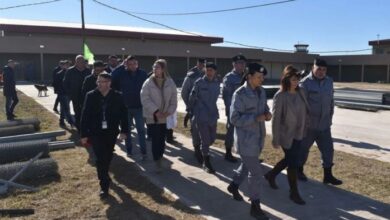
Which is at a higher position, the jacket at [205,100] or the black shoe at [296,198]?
the jacket at [205,100]

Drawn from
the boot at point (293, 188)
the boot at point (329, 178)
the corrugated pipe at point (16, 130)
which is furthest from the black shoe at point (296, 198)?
the corrugated pipe at point (16, 130)

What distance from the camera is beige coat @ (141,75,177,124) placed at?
252 inches

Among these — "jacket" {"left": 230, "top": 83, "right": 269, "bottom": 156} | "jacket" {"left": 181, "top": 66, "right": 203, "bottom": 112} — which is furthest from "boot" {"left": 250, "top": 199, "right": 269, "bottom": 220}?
"jacket" {"left": 181, "top": 66, "right": 203, "bottom": 112}

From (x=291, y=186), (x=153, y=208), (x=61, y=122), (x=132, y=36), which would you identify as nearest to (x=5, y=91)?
(x=61, y=122)

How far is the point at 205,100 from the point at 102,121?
6.30 ft

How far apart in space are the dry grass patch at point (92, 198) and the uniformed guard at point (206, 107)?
114cm

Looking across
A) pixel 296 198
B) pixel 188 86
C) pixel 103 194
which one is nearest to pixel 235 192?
pixel 296 198

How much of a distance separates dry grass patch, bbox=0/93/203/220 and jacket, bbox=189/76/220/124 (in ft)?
4.45

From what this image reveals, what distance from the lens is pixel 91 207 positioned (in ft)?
17.0

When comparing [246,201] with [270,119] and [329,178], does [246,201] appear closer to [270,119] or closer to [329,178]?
[270,119]

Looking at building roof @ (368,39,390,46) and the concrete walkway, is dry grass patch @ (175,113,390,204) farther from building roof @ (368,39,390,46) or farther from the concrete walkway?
building roof @ (368,39,390,46)

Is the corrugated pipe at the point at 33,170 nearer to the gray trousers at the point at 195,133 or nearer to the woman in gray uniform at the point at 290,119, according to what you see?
the gray trousers at the point at 195,133

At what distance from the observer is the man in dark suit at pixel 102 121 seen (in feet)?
18.3

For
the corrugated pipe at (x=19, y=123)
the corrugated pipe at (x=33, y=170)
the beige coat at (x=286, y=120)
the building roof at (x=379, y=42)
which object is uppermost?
the building roof at (x=379, y=42)
